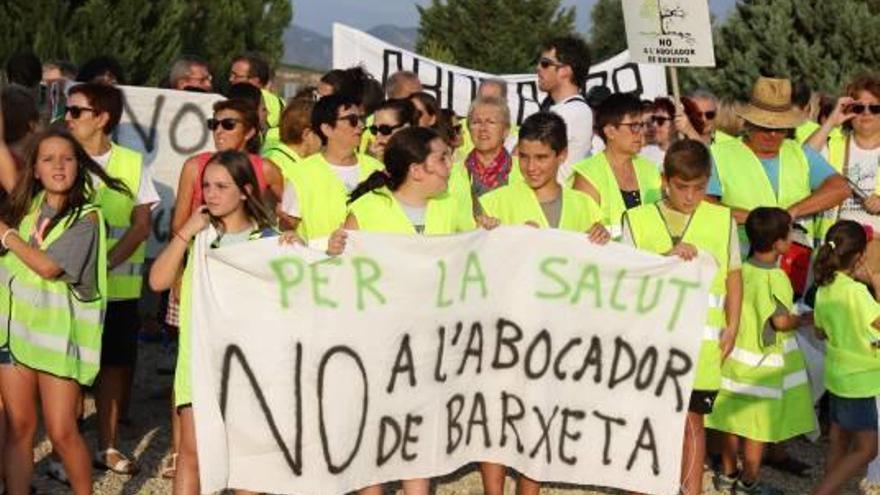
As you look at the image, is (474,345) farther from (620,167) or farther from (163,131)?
(163,131)

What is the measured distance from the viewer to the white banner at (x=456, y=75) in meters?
11.7

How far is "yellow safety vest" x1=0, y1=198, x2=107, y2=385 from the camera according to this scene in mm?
5996

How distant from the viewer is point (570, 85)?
8281mm

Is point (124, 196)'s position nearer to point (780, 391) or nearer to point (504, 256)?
point (504, 256)

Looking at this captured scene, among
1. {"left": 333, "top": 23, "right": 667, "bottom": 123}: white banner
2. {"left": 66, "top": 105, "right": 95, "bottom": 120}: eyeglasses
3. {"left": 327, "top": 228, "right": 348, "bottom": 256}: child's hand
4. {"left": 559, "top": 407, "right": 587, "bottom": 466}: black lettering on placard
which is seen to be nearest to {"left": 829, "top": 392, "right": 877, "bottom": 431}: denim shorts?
{"left": 559, "top": 407, "right": 587, "bottom": 466}: black lettering on placard

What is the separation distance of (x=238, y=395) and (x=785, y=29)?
747 inches

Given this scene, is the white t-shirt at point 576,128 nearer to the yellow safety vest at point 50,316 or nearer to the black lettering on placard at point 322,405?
the black lettering on placard at point 322,405

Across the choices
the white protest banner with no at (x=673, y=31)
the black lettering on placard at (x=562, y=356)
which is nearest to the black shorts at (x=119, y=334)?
the black lettering on placard at (x=562, y=356)

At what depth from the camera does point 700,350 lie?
6148 millimetres

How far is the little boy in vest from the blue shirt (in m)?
1.33

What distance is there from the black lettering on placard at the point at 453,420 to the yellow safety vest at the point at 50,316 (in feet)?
4.73

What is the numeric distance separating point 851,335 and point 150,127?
14.9ft

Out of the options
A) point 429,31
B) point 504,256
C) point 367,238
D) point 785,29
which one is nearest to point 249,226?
point 367,238

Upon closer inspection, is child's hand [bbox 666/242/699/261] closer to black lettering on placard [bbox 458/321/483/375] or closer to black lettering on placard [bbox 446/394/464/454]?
black lettering on placard [bbox 458/321/483/375]
